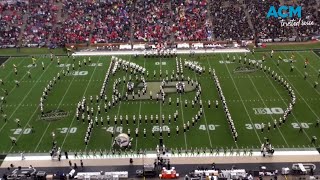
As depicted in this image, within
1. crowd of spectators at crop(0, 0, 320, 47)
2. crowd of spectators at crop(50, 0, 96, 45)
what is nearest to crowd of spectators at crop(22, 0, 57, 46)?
crowd of spectators at crop(0, 0, 320, 47)

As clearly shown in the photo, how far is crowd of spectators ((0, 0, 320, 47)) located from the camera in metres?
50.2

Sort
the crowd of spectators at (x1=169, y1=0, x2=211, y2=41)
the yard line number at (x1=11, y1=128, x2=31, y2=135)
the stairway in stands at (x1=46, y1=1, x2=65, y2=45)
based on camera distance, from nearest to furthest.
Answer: the yard line number at (x1=11, y1=128, x2=31, y2=135) → the crowd of spectators at (x1=169, y1=0, x2=211, y2=41) → the stairway in stands at (x1=46, y1=1, x2=65, y2=45)

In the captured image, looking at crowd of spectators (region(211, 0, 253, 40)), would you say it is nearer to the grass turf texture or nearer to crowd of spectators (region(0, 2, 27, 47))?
the grass turf texture

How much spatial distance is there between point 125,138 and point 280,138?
9.26 metres

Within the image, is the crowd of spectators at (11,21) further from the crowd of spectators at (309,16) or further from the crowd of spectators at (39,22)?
the crowd of spectators at (309,16)

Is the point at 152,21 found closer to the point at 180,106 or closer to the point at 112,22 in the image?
the point at 112,22

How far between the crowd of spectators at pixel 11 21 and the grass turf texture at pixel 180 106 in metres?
9.35

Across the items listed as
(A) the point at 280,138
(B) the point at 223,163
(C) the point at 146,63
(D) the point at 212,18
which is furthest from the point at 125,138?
(D) the point at 212,18

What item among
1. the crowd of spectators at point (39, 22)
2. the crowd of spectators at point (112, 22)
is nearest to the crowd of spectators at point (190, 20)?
the crowd of spectators at point (112, 22)

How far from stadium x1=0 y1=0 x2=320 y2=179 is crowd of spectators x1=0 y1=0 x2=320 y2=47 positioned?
0.64 feet

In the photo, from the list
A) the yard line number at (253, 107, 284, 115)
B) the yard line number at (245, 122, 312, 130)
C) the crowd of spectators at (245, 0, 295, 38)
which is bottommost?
the crowd of spectators at (245, 0, 295, 38)

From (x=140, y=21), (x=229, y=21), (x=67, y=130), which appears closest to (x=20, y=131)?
(x=67, y=130)

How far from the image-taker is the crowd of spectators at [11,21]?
165ft

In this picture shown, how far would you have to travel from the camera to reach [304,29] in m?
50.8
